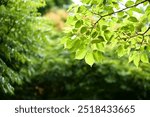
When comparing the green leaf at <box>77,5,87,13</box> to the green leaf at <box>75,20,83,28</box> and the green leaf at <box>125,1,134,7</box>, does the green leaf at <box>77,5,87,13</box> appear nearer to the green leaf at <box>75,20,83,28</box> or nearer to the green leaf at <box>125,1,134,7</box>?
the green leaf at <box>75,20,83,28</box>

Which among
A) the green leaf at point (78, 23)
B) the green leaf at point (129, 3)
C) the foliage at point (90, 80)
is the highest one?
the green leaf at point (129, 3)

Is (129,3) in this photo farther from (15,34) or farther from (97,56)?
(15,34)

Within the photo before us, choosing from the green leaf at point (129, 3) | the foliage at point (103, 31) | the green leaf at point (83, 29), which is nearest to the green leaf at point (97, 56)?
the foliage at point (103, 31)

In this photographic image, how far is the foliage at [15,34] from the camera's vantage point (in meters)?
4.70

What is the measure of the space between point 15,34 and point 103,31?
67.5 inches

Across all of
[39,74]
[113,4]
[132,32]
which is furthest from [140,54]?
[39,74]

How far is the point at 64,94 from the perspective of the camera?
8.22 m

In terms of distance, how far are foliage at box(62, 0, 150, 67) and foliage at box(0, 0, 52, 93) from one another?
1145 millimetres

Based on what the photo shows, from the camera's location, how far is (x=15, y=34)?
5.00 m

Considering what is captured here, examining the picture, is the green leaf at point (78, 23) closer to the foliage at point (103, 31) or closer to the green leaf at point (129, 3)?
the foliage at point (103, 31)

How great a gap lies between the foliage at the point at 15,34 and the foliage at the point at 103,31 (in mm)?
1145

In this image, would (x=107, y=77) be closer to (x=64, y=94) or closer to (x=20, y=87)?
(x=64, y=94)

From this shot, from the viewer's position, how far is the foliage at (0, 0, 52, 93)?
4.70 meters

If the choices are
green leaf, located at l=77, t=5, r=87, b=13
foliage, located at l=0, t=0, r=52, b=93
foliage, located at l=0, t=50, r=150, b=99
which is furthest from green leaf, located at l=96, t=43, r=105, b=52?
foliage, located at l=0, t=50, r=150, b=99
